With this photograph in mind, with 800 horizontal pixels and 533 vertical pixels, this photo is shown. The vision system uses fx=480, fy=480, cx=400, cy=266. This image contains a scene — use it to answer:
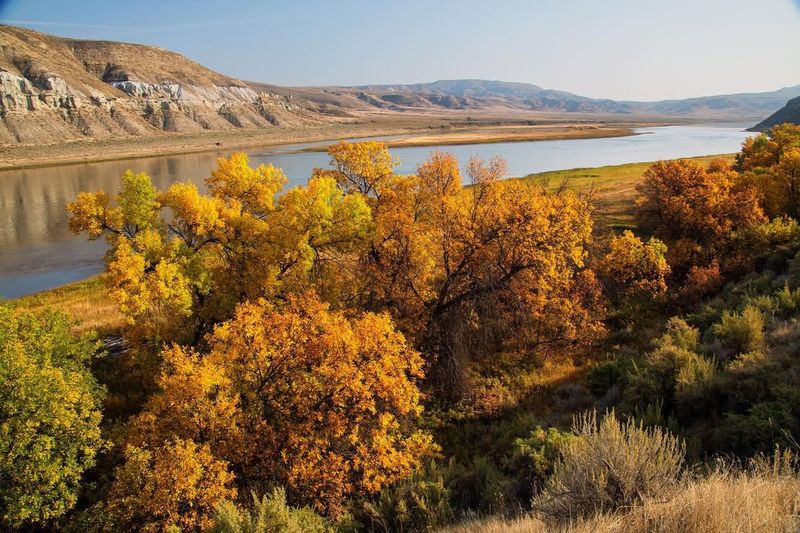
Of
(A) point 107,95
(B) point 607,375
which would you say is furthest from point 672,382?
(A) point 107,95

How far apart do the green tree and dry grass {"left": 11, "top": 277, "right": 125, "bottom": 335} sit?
1167cm

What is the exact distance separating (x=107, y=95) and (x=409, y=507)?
150638 mm

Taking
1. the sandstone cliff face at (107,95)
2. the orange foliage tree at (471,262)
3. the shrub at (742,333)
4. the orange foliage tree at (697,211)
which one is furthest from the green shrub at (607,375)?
the sandstone cliff face at (107,95)

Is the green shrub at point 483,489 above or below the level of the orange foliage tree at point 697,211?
below

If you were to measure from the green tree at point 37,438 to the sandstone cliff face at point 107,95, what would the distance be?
357ft

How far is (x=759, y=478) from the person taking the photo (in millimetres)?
5637

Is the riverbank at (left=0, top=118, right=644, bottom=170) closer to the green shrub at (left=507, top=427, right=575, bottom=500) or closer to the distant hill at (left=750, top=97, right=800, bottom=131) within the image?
the distant hill at (left=750, top=97, right=800, bottom=131)

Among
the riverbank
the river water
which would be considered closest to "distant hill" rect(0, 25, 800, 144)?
the riverbank

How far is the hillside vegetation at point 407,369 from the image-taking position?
8.73 m

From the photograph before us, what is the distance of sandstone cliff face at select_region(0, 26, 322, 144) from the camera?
338 feet

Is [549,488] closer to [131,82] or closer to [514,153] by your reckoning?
[514,153]

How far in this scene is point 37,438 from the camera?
11.5 metres

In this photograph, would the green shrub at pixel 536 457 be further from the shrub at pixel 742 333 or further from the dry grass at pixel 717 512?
the shrub at pixel 742 333

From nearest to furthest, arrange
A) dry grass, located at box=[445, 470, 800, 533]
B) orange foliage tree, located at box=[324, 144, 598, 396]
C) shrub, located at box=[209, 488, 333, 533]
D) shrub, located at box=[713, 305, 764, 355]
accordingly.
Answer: dry grass, located at box=[445, 470, 800, 533]
shrub, located at box=[209, 488, 333, 533]
shrub, located at box=[713, 305, 764, 355]
orange foliage tree, located at box=[324, 144, 598, 396]
